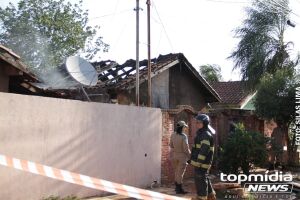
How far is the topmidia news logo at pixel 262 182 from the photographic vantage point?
9984 mm

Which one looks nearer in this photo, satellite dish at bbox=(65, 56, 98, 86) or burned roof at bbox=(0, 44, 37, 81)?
burned roof at bbox=(0, 44, 37, 81)

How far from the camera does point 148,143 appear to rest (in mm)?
11047

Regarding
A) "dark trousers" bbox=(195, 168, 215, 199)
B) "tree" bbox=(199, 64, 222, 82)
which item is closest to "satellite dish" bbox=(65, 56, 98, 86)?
"dark trousers" bbox=(195, 168, 215, 199)

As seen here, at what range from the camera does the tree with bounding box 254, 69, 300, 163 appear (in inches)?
611

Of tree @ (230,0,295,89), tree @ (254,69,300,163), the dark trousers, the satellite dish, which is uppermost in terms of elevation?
tree @ (230,0,295,89)

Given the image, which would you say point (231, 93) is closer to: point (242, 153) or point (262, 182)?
point (242, 153)

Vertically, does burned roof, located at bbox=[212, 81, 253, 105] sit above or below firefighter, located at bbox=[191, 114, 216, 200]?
above

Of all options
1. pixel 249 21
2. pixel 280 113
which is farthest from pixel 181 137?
pixel 249 21

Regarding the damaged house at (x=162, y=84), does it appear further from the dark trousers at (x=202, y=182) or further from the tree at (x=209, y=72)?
the tree at (x=209, y=72)

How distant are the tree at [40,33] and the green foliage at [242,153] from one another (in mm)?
16799

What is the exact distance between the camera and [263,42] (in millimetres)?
21391

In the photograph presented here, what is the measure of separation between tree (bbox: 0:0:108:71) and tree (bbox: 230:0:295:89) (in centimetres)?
1192

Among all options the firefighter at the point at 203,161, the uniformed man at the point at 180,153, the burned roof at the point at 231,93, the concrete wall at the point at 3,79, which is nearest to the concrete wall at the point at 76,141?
the uniformed man at the point at 180,153

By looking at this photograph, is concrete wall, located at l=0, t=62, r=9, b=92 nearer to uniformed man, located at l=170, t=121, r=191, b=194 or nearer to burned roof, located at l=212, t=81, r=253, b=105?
uniformed man, located at l=170, t=121, r=191, b=194
